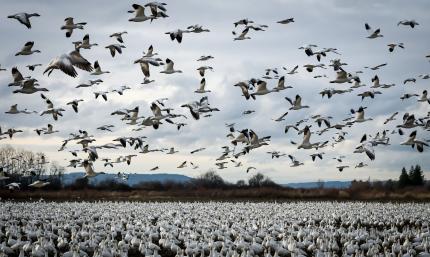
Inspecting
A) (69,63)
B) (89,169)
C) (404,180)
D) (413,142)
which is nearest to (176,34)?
(89,169)

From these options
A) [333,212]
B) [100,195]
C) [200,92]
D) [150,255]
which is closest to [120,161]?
[200,92]

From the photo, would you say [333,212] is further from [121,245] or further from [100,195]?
[100,195]

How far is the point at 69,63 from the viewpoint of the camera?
454 inches

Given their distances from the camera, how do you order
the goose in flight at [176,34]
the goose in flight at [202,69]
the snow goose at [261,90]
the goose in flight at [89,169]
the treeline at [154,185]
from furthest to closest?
1. the treeline at [154,185]
2. the goose in flight at [202,69]
3. the snow goose at [261,90]
4. the goose in flight at [89,169]
5. the goose in flight at [176,34]

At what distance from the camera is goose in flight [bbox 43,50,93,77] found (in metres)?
11.3

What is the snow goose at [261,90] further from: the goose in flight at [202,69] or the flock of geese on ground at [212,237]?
the flock of geese on ground at [212,237]

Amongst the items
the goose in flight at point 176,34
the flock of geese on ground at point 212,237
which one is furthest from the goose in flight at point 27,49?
the flock of geese on ground at point 212,237

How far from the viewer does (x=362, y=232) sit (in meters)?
20.3

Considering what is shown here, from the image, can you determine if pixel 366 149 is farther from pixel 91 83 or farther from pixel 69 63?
pixel 91 83

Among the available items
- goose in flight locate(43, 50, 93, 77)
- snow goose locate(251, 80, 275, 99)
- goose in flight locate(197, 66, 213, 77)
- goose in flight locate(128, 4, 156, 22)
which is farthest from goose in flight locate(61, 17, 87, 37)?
snow goose locate(251, 80, 275, 99)

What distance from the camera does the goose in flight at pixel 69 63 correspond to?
444 inches

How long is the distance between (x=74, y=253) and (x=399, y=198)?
42.4 meters

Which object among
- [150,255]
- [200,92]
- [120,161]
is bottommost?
[150,255]

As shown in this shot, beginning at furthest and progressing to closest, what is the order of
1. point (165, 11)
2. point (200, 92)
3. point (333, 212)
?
point (333, 212), point (200, 92), point (165, 11)
